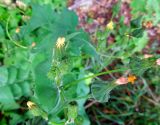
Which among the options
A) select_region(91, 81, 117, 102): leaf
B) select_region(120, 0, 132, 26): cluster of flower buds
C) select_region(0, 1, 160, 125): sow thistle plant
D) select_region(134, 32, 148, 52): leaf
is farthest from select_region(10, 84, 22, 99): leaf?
select_region(120, 0, 132, 26): cluster of flower buds

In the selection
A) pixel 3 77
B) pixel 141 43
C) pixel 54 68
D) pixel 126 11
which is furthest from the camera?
pixel 126 11

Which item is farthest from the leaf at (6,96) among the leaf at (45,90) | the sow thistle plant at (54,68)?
the leaf at (45,90)

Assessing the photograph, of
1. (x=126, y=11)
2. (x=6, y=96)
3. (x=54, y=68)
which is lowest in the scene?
(x=6, y=96)

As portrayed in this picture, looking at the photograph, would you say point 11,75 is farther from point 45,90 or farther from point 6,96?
point 45,90

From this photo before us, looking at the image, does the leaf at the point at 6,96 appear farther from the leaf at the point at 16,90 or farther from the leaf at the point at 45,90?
the leaf at the point at 45,90

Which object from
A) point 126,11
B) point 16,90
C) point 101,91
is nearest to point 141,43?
point 126,11

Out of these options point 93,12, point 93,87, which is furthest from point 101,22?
point 93,87

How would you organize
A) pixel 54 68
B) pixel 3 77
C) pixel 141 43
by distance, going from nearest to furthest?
pixel 54 68 → pixel 3 77 → pixel 141 43

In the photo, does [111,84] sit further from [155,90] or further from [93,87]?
[155,90]

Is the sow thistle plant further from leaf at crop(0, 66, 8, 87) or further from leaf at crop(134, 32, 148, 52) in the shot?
leaf at crop(134, 32, 148, 52)
